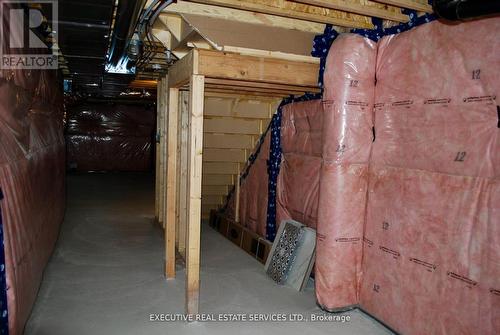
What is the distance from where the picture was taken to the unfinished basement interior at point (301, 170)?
2.08m

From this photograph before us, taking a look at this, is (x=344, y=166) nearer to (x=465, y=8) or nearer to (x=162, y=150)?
(x=465, y=8)

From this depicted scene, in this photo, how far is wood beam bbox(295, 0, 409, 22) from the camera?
244 centimetres

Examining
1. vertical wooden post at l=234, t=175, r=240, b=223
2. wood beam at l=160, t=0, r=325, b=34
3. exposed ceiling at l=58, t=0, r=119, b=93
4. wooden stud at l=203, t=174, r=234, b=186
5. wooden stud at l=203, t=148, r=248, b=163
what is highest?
wood beam at l=160, t=0, r=325, b=34

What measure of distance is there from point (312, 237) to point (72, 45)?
2548mm

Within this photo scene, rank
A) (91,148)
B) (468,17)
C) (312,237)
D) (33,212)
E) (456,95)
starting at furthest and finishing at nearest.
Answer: (91,148)
(312,237)
(33,212)
(456,95)
(468,17)

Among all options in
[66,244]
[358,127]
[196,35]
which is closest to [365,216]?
[358,127]

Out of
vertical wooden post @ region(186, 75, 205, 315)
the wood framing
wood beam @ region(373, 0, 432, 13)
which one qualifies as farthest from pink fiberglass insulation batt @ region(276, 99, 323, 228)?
vertical wooden post @ region(186, 75, 205, 315)

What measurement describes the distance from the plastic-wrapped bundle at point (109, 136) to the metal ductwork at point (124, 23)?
27.5 feet

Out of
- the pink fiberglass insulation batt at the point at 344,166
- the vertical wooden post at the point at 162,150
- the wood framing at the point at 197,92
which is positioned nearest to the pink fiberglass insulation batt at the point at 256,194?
the wood framing at the point at 197,92

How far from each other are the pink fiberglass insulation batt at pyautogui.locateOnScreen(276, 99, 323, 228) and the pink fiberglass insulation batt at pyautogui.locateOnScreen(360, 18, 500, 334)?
85cm

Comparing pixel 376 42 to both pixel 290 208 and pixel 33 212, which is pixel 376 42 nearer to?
pixel 290 208

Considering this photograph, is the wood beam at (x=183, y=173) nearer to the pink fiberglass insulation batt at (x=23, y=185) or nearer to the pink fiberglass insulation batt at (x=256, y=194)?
the pink fiberglass insulation batt at (x=256, y=194)

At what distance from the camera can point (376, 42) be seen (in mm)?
2766

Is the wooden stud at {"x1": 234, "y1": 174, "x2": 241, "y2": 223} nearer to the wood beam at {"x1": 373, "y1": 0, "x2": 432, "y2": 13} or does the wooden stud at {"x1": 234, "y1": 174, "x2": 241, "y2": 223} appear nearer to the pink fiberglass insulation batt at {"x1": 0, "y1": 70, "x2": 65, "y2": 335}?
the pink fiberglass insulation batt at {"x1": 0, "y1": 70, "x2": 65, "y2": 335}
